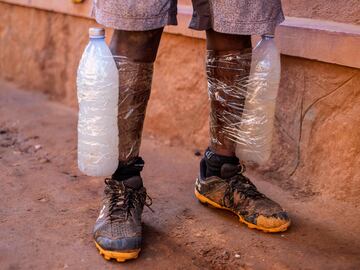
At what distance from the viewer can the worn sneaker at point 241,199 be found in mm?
2135

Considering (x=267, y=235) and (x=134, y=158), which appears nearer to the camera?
(x=134, y=158)

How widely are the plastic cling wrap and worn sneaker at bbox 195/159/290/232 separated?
0.14 metres

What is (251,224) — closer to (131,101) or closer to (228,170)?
(228,170)

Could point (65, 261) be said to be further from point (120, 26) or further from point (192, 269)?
point (120, 26)

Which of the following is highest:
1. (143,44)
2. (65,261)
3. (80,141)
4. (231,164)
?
(143,44)

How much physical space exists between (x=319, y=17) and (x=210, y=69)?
0.63 m

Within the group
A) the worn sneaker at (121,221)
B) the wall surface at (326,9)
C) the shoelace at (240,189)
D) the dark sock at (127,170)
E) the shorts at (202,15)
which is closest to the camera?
the shorts at (202,15)

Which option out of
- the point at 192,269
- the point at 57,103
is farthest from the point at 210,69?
the point at 57,103

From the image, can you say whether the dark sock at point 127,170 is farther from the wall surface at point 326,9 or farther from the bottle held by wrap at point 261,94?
the wall surface at point 326,9

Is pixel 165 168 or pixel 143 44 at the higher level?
pixel 143 44

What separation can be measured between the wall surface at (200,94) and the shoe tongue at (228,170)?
1.50 feet

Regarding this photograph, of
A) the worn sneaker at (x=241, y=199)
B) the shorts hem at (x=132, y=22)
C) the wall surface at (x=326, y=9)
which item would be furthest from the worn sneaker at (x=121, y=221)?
the wall surface at (x=326, y=9)

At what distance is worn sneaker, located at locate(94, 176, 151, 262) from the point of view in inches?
74.8

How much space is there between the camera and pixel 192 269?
74.7 inches
